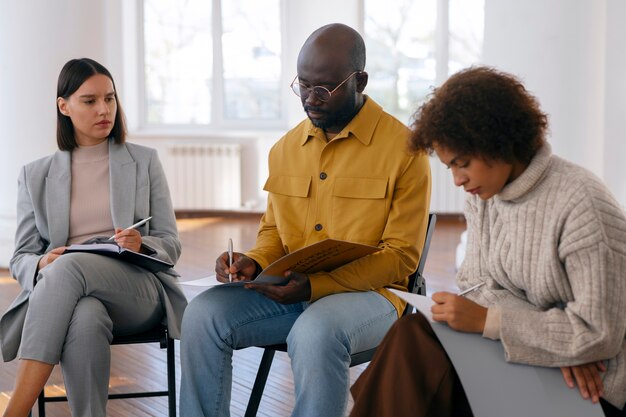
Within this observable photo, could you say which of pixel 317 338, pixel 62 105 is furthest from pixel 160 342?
pixel 62 105

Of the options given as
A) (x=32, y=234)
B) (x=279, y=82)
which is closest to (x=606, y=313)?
(x=32, y=234)

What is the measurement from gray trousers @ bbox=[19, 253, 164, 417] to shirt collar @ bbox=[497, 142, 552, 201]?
49.3 inches

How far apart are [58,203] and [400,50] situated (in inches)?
233

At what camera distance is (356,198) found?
244cm

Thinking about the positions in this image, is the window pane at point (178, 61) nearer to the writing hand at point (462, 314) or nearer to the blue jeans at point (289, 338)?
the blue jeans at point (289, 338)

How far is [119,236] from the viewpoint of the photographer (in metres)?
2.61

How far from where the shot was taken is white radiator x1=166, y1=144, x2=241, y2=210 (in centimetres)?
843

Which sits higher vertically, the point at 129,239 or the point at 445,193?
the point at 129,239

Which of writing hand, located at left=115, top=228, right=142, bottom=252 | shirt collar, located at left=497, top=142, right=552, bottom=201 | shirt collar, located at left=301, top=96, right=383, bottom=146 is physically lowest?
writing hand, located at left=115, top=228, right=142, bottom=252

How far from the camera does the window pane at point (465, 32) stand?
26.5 feet

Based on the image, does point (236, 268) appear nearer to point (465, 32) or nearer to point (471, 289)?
point (471, 289)

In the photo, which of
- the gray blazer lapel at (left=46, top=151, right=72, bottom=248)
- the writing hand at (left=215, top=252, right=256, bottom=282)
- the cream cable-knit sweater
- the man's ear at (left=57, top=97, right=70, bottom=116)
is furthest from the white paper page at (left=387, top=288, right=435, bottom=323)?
the man's ear at (left=57, top=97, right=70, bottom=116)

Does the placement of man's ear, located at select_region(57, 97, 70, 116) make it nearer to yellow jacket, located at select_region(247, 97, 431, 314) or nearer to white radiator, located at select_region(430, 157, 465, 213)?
yellow jacket, located at select_region(247, 97, 431, 314)

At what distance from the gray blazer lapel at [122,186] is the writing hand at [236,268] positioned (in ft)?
1.72
